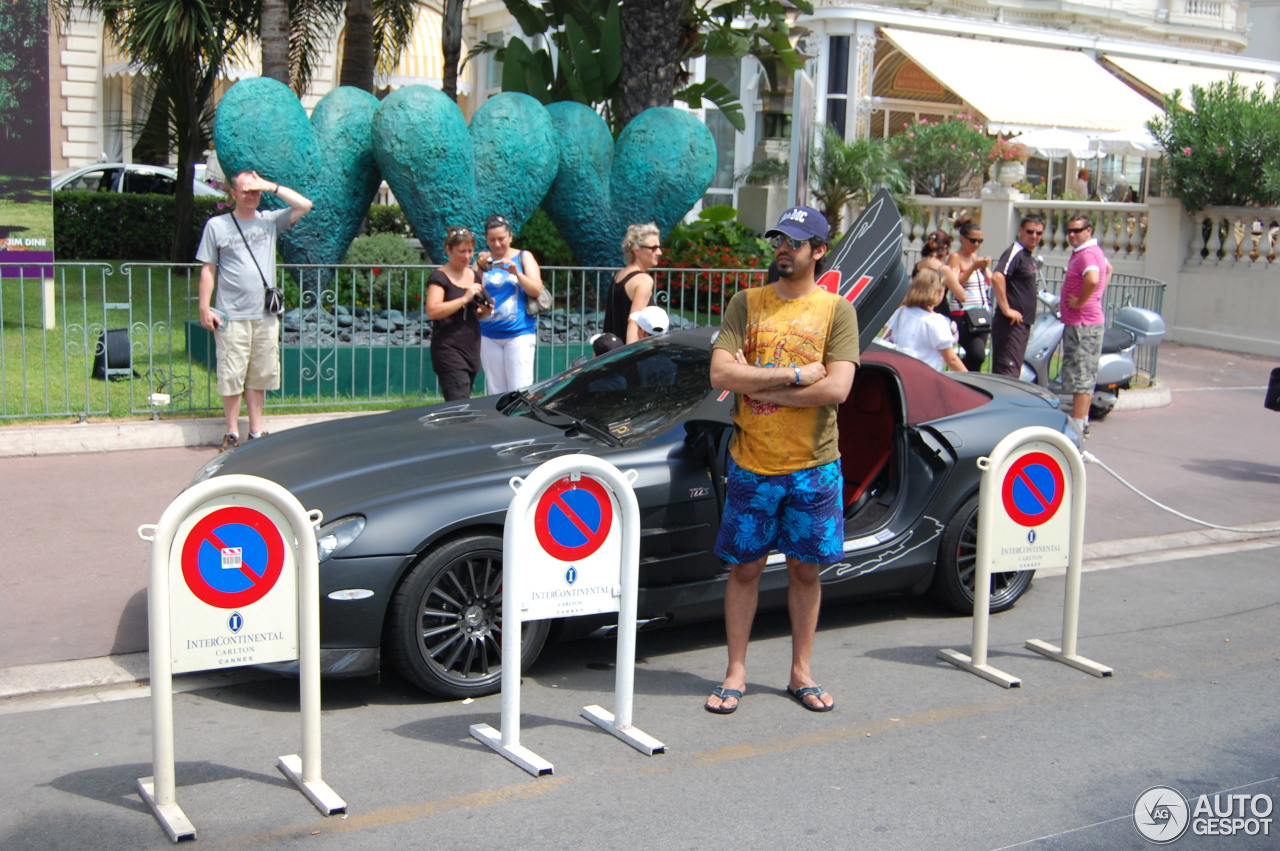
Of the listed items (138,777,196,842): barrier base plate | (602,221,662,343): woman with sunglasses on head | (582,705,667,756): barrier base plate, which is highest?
(602,221,662,343): woman with sunglasses on head

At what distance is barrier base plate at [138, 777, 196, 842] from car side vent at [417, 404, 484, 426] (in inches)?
92.4

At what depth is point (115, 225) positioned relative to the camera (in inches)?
897

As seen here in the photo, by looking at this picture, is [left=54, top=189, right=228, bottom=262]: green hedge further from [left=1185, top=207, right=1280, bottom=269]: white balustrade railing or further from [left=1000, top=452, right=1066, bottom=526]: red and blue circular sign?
[left=1000, top=452, right=1066, bottom=526]: red and blue circular sign

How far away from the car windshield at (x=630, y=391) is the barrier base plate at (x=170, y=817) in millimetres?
2397

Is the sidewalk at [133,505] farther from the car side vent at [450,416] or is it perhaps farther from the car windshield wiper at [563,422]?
the car windshield wiper at [563,422]

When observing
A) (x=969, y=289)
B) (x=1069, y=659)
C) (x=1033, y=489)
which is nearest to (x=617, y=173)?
(x=969, y=289)

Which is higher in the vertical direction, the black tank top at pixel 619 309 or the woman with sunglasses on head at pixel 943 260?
the woman with sunglasses on head at pixel 943 260

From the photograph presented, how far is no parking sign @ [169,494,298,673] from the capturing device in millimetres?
4066

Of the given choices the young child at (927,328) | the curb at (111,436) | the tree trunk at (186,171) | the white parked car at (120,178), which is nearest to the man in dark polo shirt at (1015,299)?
the young child at (927,328)

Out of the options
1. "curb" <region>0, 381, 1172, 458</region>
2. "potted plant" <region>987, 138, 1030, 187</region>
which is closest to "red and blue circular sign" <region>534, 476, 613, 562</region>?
"curb" <region>0, 381, 1172, 458</region>

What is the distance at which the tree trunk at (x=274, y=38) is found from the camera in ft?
50.5

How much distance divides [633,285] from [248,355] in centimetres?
281

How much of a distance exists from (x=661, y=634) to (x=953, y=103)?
84.3ft

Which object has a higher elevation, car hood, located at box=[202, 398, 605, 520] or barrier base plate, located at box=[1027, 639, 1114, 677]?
car hood, located at box=[202, 398, 605, 520]
